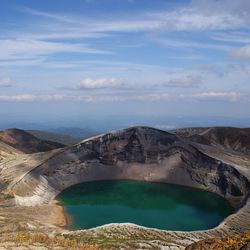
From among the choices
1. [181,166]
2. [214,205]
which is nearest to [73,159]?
[181,166]

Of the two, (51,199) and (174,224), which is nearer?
(174,224)

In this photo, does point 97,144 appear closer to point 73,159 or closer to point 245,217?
point 73,159

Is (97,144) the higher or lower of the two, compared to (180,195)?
higher

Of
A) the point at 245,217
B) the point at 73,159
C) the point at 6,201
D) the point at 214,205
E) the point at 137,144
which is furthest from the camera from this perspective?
the point at 137,144

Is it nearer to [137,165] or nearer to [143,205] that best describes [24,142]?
[137,165]

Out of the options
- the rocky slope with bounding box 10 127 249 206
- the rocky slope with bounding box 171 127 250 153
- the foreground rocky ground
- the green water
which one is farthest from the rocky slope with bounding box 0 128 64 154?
the rocky slope with bounding box 171 127 250 153

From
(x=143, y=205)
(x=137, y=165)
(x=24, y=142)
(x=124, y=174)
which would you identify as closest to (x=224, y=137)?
(x=137, y=165)

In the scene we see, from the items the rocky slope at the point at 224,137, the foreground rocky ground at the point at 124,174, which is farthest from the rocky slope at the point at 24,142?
the rocky slope at the point at 224,137

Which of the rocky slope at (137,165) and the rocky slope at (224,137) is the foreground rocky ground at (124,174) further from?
the rocky slope at (224,137)
